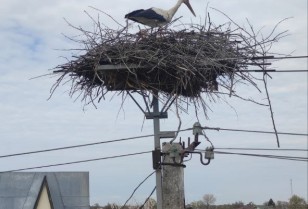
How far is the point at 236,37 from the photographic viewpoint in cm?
802

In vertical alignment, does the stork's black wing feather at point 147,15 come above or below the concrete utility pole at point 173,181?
above

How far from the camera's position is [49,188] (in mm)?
18641

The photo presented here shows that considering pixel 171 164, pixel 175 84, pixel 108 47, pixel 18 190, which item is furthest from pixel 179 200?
pixel 18 190

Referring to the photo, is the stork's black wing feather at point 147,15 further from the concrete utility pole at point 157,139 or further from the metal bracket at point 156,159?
the metal bracket at point 156,159

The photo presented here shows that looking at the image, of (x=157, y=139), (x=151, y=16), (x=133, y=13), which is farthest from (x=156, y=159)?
(x=133, y=13)

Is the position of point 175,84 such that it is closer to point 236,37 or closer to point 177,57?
point 177,57

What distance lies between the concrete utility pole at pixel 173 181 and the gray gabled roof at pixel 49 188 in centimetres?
1124

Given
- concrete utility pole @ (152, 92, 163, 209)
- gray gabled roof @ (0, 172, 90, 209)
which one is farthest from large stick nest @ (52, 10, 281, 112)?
gray gabled roof @ (0, 172, 90, 209)

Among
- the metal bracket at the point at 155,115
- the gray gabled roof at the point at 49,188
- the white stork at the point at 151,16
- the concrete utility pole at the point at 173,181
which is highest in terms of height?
the white stork at the point at 151,16

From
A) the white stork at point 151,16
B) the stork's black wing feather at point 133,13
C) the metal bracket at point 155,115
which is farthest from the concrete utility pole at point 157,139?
the stork's black wing feather at point 133,13

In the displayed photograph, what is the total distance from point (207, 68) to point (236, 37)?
2.77 feet

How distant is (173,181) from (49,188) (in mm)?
11963

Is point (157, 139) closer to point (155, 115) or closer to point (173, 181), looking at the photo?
point (155, 115)

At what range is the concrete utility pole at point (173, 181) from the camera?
7.08 metres
